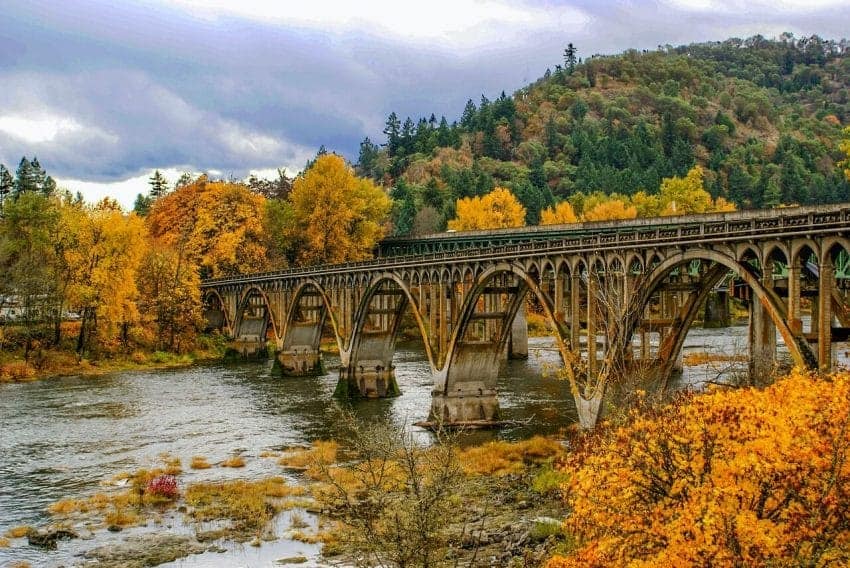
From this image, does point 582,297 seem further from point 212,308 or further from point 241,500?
point 241,500

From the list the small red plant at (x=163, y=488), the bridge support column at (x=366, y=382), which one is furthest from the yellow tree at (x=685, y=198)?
the small red plant at (x=163, y=488)

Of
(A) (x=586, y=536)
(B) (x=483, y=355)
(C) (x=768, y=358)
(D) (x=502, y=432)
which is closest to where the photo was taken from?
(A) (x=586, y=536)

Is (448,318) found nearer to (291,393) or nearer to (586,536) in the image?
(291,393)

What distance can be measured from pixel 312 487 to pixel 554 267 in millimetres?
15567

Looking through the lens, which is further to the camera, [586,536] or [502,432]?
[502,432]

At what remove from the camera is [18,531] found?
31922 millimetres

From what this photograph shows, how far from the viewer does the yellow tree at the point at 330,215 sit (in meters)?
109

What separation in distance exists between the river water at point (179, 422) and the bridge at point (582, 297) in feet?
11.6

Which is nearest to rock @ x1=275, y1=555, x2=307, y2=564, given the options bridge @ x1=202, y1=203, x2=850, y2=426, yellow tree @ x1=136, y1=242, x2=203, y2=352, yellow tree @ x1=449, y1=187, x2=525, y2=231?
bridge @ x1=202, y1=203, x2=850, y2=426

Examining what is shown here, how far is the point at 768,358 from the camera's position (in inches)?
1384

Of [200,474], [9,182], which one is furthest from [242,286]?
[9,182]

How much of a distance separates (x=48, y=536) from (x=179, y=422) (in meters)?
23.8

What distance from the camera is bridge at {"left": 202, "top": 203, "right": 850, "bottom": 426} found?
102 feet

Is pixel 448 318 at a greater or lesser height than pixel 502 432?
greater
